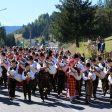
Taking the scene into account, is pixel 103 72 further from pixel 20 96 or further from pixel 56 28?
pixel 56 28

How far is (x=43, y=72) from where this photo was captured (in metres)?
18.0

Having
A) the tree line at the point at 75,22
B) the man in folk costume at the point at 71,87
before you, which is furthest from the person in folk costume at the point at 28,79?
the tree line at the point at 75,22

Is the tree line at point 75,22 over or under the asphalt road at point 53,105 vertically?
over

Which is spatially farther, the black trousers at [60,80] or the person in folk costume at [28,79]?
the black trousers at [60,80]

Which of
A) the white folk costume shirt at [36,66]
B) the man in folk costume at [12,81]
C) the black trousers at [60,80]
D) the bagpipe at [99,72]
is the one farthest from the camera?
the black trousers at [60,80]

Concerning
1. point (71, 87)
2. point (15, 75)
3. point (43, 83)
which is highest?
point (15, 75)

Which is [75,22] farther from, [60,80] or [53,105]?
[53,105]

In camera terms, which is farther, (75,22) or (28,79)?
(75,22)

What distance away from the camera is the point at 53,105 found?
55.2 feet

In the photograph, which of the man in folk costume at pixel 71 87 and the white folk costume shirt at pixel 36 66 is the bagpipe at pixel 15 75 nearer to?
the white folk costume shirt at pixel 36 66

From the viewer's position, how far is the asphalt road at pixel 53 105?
15.8m

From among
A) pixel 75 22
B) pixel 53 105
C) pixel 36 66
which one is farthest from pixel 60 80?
pixel 75 22

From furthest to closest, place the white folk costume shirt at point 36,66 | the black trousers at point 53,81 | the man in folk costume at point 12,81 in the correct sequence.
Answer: the black trousers at point 53,81 → the white folk costume shirt at point 36,66 → the man in folk costume at point 12,81

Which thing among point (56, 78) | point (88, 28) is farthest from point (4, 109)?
point (88, 28)
